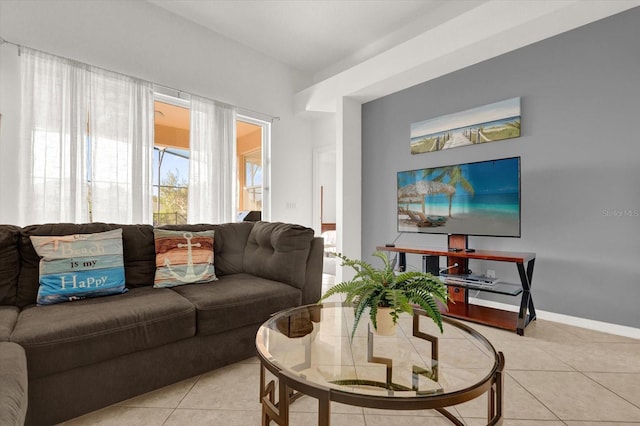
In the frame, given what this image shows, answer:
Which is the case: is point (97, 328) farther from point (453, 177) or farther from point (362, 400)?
point (453, 177)

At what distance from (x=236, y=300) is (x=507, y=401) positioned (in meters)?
1.51

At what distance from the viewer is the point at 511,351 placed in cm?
217

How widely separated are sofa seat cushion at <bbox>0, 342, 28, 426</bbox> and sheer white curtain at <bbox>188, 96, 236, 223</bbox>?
2.51 metres

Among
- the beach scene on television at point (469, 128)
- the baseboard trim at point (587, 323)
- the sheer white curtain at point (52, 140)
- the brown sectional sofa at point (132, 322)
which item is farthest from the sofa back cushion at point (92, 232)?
the baseboard trim at point (587, 323)

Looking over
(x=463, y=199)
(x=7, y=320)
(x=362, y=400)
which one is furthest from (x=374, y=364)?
(x=463, y=199)

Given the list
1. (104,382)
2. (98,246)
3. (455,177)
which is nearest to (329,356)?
(104,382)

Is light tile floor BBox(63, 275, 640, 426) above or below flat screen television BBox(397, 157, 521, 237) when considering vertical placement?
below

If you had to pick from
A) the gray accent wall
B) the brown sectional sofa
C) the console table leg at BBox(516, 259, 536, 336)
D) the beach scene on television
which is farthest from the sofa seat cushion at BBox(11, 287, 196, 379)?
the beach scene on television

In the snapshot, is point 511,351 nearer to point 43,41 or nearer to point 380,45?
point 380,45

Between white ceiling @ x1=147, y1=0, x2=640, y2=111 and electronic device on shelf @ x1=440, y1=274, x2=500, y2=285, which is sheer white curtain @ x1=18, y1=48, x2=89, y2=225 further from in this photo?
electronic device on shelf @ x1=440, y1=274, x2=500, y2=285

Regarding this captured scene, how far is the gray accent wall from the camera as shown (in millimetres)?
2449

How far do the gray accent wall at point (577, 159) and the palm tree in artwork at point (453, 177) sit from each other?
0.29 metres

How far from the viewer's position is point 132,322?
1.55 m

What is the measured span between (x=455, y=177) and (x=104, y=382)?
3.12 metres
